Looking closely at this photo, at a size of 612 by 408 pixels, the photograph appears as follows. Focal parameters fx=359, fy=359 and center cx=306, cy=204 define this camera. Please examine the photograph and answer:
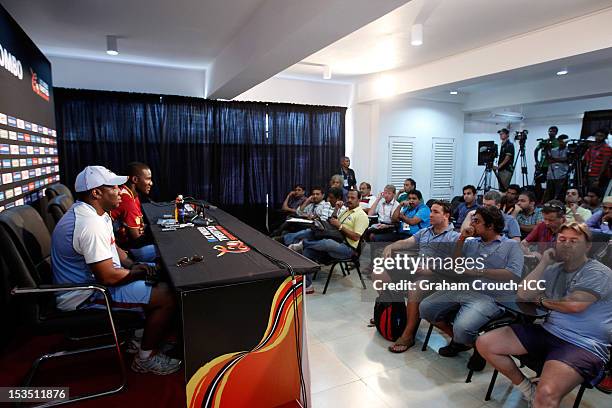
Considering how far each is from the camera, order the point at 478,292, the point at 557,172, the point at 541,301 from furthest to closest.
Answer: the point at 557,172 → the point at 478,292 → the point at 541,301

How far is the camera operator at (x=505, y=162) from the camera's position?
7527 mm

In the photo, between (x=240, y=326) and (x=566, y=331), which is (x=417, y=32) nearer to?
(x=566, y=331)

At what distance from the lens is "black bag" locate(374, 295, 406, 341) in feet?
9.04

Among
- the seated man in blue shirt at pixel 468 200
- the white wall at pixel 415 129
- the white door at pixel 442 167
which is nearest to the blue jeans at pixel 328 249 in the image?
the seated man in blue shirt at pixel 468 200

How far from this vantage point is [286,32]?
2.84 meters

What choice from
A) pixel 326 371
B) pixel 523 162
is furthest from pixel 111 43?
pixel 523 162

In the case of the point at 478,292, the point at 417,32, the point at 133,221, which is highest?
the point at 417,32

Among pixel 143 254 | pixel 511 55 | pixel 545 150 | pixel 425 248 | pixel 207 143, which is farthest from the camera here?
pixel 545 150

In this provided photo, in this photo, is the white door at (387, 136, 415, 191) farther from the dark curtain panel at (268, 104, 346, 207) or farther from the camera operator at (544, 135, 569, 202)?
the camera operator at (544, 135, 569, 202)

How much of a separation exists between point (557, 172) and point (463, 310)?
18.8 ft

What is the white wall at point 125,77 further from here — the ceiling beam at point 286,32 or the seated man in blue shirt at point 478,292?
the seated man in blue shirt at point 478,292

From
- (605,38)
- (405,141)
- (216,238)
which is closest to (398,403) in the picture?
(216,238)

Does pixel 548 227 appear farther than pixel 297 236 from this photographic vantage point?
No

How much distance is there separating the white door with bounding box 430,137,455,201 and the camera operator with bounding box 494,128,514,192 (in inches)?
37.1
